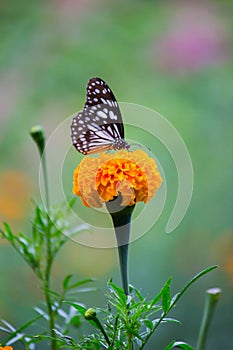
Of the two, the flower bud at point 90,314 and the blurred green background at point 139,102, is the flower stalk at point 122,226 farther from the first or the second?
the blurred green background at point 139,102

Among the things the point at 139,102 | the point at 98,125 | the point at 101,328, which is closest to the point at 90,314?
the point at 101,328

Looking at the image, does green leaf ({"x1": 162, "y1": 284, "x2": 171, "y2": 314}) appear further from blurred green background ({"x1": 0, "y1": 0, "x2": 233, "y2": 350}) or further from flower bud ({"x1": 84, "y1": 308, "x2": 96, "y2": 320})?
blurred green background ({"x1": 0, "y1": 0, "x2": 233, "y2": 350})

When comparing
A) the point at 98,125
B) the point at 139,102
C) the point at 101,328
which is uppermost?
the point at 139,102

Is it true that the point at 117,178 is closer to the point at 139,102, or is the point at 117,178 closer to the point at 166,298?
the point at 166,298

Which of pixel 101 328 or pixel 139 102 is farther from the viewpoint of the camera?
pixel 139 102

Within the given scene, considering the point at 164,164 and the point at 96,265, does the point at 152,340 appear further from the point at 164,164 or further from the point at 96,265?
the point at 164,164

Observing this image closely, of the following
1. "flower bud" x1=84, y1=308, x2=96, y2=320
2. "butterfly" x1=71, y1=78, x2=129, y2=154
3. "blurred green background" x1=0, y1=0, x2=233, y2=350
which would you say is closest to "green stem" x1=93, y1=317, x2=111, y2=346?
"flower bud" x1=84, y1=308, x2=96, y2=320
